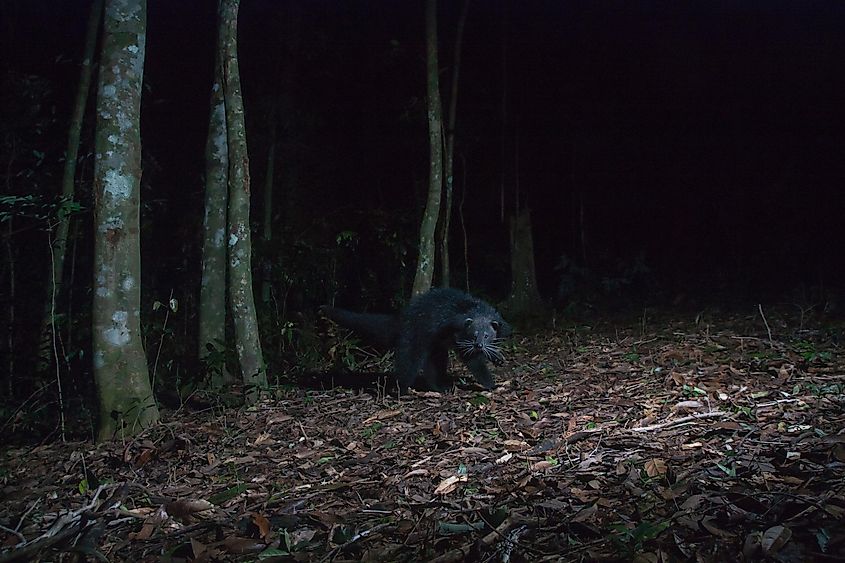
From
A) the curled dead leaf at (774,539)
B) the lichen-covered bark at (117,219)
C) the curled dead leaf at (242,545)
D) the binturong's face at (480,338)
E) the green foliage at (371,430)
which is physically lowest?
the green foliage at (371,430)

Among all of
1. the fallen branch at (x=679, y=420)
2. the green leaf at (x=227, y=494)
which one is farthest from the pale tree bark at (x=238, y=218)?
the fallen branch at (x=679, y=420)

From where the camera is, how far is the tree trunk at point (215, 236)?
8414 millimetres

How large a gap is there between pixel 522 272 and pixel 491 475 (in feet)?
34.5

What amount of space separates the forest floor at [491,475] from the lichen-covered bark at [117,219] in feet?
1.41

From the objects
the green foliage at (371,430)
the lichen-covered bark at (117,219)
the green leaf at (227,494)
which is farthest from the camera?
the lichen-covered bark at (117,219)

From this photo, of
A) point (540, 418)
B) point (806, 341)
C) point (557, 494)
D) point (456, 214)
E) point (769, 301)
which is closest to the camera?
point (557, 494)

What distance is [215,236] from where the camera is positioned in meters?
8.55

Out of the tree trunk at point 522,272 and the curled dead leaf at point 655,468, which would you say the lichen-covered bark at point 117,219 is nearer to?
the curled dead leaf at point 655,468

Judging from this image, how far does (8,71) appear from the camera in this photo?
33.5 ft

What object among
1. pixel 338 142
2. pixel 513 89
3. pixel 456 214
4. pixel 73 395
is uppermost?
pixel 513 89

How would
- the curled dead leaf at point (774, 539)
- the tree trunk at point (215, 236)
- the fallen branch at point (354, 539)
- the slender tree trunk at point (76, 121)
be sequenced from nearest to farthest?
the curled dead leaf at point (774, 539) < the fallen branch at point (354, 539) < the tree trunk at point (215, 236) < the slender tree trunk at point (76, 121)

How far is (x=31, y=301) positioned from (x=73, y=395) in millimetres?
2086

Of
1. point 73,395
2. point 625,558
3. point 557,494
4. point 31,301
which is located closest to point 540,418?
point 557,494

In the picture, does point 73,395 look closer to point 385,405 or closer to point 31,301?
point 31,301
